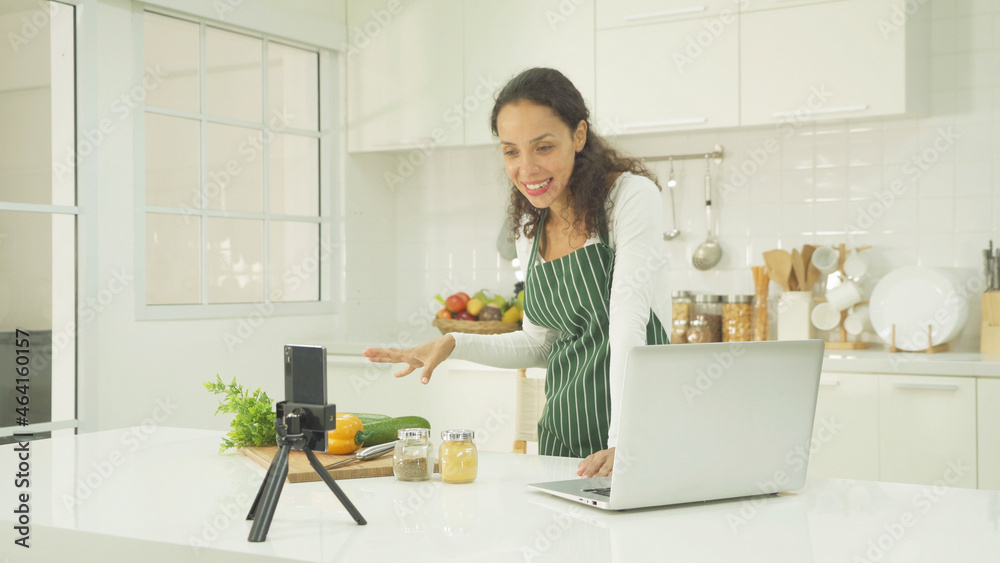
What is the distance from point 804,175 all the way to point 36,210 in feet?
8.40

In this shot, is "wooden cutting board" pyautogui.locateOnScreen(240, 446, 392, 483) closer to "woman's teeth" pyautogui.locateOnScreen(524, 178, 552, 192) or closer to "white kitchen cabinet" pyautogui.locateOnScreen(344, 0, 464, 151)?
"woman's teeth" pyautogui.locateOnScreen(524, 178, 552, 192)

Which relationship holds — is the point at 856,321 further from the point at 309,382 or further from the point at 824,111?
the point at 309,382

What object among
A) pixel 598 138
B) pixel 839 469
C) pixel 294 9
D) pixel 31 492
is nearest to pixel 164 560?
pixel 31 492

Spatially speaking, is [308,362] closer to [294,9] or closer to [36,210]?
[36,210]

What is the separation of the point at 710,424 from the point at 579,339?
62cm

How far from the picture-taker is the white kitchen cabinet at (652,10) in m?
3.20

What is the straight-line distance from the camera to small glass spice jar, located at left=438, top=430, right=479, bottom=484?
135cm

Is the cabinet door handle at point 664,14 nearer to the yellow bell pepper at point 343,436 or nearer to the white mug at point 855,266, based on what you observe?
the white mug at point 855,266

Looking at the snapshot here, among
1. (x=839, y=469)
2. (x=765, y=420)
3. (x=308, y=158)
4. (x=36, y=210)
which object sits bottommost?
(x=839, y=469)

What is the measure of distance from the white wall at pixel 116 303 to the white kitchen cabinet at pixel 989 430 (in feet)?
Result: 8.19

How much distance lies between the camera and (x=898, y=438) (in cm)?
271

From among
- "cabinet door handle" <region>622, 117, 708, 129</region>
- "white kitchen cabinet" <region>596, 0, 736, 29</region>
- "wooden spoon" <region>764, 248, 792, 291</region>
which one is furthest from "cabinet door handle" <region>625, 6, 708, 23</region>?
"wooden spoon" <region>764, 248, 792, 291</region>

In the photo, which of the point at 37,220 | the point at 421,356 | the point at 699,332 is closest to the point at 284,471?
the point at 421,356

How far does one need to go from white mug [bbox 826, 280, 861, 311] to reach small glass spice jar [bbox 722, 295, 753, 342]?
0.28 m
